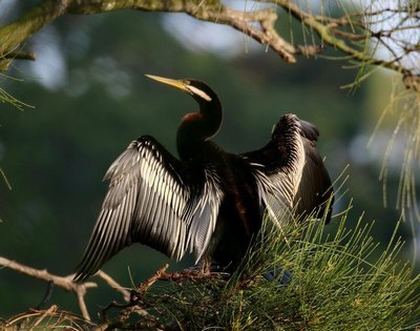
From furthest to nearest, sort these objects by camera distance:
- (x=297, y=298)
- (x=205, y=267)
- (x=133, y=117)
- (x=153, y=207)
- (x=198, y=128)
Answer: (x=133, y=117)
(x=198, y=128)
(x=153, y=207)
(x=205, y=267)
(x=297, y=298)

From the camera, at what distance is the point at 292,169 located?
9.53ft

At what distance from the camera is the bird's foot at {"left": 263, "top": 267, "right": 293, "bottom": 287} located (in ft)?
6.32

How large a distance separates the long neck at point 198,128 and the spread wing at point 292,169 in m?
0.13

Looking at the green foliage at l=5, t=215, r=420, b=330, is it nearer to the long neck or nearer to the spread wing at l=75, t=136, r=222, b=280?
the spread wing at l=75, t=136, r=222, b=280

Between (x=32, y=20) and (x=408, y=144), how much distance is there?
2.56ft

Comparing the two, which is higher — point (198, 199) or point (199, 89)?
point (199, 89)

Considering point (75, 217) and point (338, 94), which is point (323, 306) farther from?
point (338, 94)

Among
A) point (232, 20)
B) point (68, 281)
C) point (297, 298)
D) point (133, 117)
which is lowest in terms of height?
point (133, 117)

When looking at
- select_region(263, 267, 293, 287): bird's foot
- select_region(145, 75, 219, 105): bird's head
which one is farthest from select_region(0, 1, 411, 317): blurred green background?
select_region(263, 267, 293, 287): bird's foot

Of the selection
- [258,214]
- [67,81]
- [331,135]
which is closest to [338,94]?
[331,135]

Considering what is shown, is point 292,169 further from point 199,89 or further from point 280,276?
point 280,276

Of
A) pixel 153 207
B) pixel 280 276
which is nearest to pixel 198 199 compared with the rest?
pixel 153 207

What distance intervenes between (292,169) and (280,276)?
1.00 meters

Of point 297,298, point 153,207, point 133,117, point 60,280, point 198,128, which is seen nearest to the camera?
point 297,298
